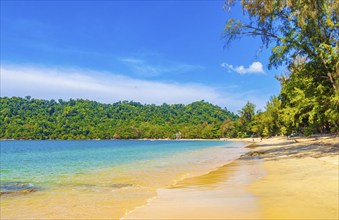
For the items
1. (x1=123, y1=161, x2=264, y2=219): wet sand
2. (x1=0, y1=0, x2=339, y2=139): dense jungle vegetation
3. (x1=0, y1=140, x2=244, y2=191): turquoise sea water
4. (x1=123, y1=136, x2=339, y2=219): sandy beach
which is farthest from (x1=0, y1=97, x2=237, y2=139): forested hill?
(x1=123, y1=161, x2=264, y2=219): wet sand

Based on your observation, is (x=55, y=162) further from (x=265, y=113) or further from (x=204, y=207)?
(x=265, y=113)

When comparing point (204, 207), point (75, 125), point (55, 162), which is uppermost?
point (75, 125)

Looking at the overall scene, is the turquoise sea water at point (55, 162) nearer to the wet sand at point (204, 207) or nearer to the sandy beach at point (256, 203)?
the wet sand at point (204, 207)

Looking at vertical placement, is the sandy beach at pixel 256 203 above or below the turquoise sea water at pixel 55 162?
above

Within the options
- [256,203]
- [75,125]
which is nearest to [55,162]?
[256,203]

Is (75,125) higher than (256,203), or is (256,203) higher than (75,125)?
(75,125)

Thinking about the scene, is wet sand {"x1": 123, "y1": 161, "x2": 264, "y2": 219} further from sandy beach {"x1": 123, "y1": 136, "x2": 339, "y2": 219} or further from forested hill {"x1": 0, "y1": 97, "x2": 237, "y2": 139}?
forested hill {"x1": 0, "y1": 97, "x2": 237, "y2": 139}

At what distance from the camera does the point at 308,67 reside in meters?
22.1

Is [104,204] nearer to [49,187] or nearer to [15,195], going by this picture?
[15,195]

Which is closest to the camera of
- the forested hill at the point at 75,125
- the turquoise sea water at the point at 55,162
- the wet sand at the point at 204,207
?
the wet sand at the point at 204,207

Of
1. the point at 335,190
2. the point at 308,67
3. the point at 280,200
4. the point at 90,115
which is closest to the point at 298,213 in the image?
the point at 280,200

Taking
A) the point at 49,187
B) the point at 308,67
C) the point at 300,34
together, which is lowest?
the point at 49,187

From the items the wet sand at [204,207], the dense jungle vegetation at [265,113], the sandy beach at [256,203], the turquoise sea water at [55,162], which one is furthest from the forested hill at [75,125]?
the wet sand at [204,207]

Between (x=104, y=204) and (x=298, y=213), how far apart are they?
588 cm
